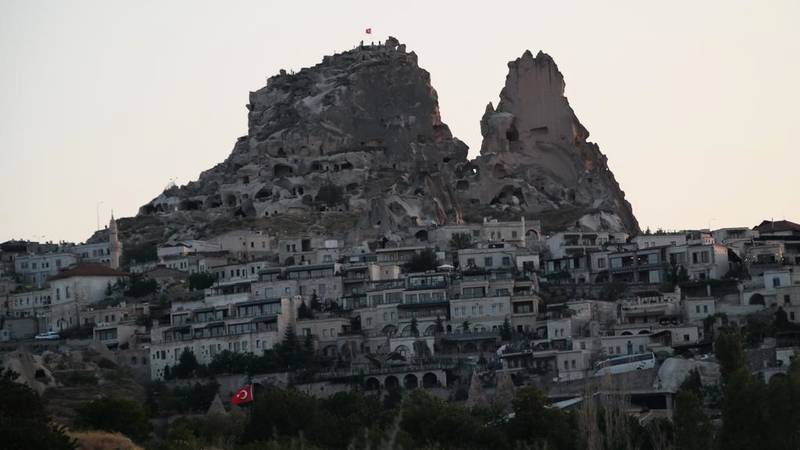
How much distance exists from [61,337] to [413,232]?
18.5 metres

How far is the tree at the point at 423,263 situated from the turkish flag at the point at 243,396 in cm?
1560

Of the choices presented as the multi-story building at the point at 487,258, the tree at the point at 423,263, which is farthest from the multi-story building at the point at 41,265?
the multi-story building at the point at 487,258

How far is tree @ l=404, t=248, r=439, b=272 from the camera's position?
103812 millimetres

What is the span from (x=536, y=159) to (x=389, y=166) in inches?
300

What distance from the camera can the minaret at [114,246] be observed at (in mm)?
115812

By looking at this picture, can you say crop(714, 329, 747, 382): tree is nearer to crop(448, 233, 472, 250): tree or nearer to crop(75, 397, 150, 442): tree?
crop(75, 397, 150, 442): tree

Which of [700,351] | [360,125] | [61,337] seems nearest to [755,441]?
[700,351]

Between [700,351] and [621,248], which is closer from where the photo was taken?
[700,351]

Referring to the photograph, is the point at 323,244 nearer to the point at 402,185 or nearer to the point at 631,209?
the point at 402,185

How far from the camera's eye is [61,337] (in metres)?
103

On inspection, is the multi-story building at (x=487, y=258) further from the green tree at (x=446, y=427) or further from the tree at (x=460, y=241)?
the green tree at (x=446, y=427)

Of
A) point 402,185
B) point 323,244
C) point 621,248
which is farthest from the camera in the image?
point 402,185

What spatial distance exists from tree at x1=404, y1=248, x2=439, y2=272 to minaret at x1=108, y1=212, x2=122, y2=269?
1759 cm

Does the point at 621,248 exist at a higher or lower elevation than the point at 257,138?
lower
